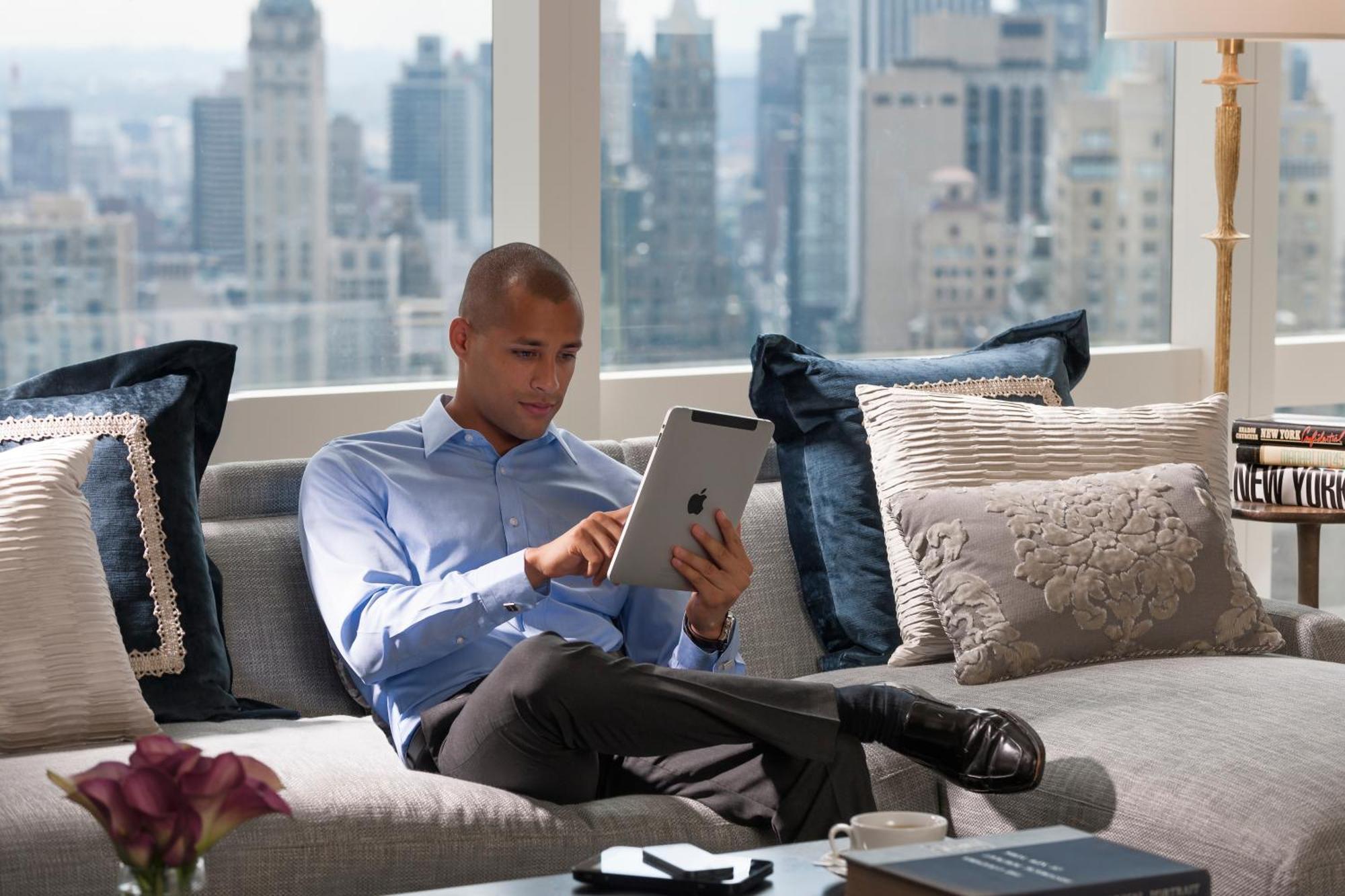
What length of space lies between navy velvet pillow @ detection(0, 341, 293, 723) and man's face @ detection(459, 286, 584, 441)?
471 mm

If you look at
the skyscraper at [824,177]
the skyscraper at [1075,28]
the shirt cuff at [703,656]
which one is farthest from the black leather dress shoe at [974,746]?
the skyscraper at [1075,28]

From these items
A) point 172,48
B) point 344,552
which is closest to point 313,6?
point 172,48

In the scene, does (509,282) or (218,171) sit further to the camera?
(218,171)

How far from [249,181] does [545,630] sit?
1405 millimetres

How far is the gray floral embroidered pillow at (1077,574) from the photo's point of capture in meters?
2.63

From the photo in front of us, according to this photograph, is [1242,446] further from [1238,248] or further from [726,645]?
[726,645]

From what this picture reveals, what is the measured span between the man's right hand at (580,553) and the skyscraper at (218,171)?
1516mm

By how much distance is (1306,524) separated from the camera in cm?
342

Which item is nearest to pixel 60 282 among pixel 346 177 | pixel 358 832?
pixel 346 177

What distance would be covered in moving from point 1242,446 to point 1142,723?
1.41 m

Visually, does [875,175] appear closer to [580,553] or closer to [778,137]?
[778,137]

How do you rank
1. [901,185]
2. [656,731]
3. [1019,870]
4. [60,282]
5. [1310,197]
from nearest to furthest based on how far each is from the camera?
1. [1019,870]
2. [656,731]
3. [60,282]
4. [901,185]
5. [1310,197]

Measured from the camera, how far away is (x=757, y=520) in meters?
3.03

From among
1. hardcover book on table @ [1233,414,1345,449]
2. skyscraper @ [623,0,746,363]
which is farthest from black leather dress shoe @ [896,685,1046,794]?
skyscraper @ [623,0,746,363]
